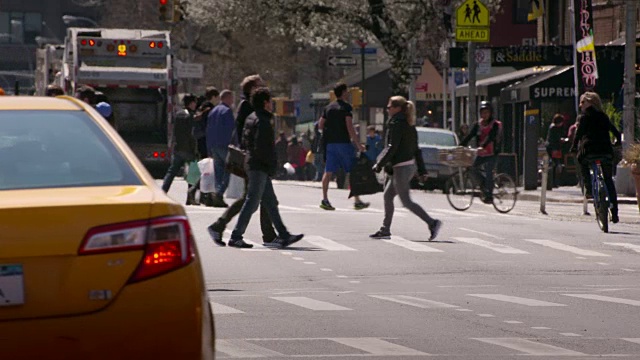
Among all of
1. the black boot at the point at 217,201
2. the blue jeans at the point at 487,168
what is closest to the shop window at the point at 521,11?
the blue jeans at the point at 487,168

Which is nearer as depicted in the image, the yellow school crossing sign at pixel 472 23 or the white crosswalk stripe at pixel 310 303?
the white crosswalk stripe at pixel 310 303

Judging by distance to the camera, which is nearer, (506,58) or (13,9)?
(506,58)

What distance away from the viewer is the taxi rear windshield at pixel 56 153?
649cm

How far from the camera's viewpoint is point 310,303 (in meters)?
12.6

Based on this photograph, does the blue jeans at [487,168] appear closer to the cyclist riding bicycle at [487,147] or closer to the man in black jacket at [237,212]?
the cyclist riding bicycle at [487,147]

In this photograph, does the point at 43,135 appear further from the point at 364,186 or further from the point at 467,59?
the point at 467,59

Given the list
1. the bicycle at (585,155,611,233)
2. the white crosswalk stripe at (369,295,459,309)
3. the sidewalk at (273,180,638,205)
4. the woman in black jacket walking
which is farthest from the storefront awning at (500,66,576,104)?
the white crosswalk stripe at (369,295,459,309)

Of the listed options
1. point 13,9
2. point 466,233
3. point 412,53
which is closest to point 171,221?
point 466,233

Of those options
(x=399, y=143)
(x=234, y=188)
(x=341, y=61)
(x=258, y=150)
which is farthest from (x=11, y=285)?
(x=341, y=61)

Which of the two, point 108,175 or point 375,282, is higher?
point 108,175

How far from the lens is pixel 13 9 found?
369 ft

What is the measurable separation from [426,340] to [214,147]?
1520cm

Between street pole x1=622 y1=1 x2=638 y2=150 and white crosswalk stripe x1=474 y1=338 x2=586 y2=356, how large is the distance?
22050 millimetres

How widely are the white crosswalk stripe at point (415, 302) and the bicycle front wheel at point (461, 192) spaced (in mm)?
13890
